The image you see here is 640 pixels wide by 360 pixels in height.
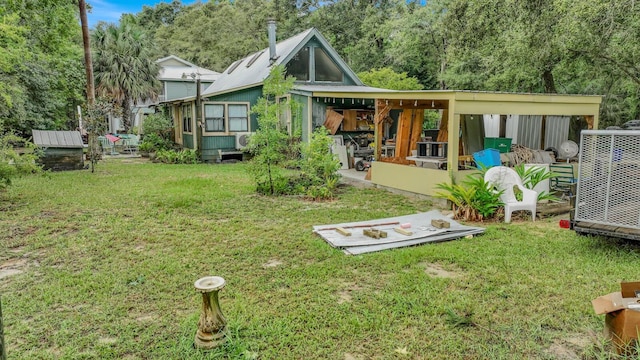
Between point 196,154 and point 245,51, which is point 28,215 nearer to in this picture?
point 196,154

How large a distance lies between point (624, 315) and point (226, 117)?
13.9 m

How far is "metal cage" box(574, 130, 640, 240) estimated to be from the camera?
454cm

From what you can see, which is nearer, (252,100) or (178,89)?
(252,100)

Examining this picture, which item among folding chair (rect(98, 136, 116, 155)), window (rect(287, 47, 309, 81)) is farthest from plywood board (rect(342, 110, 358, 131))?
folding chair (rect(98, 136, 116, 155))

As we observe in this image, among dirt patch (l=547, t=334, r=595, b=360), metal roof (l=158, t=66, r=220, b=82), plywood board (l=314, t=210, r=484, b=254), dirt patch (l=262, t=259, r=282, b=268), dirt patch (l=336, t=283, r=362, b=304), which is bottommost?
dirt patch (l=547, t=334, r=595, b=360)

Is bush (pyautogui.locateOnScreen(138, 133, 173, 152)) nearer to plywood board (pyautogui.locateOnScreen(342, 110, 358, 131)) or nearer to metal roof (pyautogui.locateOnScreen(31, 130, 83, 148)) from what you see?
metal roof (pyautogui.locateOnScreen(31, 130, 83, 148))

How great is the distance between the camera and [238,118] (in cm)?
1541

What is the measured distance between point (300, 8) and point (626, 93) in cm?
2252

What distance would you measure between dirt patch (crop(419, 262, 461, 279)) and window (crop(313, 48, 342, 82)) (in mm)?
12534

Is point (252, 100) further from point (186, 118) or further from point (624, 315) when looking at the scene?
point (624, 315)

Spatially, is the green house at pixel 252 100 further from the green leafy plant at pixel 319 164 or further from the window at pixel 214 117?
the green leafy plant at pixel 319 164

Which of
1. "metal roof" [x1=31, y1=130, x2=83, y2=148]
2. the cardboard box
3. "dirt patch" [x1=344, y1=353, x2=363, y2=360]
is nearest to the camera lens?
the cardboard box

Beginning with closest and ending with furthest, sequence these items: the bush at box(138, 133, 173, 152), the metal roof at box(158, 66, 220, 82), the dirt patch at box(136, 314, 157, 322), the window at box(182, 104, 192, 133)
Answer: the dirt patch at box(136, 314, 157, 322), the window at box(182, 104, 192, 133), the bush at box(138, 133, 173, 152), the metal roof at box(158, 66, 220, 82)

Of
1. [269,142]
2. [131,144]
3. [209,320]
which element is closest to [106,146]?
[131,144]
